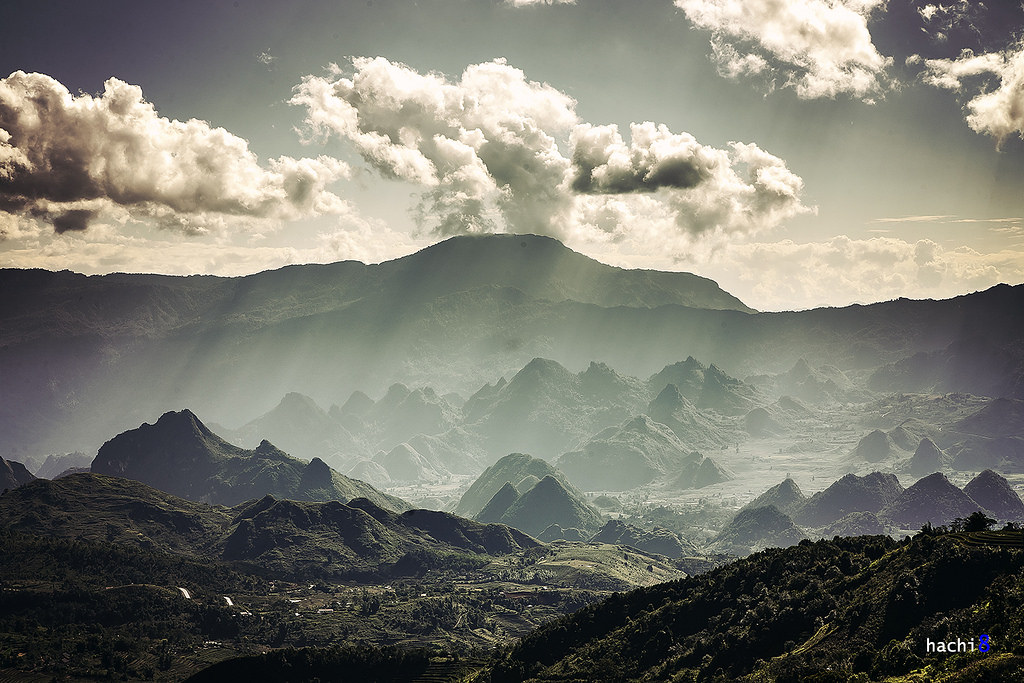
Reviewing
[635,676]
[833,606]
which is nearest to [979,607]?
[833,606]

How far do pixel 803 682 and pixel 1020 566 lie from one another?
44.2 metres

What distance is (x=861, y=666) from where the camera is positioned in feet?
471

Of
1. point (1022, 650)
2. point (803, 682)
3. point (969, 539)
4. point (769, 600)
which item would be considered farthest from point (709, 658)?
point (1022, 650)

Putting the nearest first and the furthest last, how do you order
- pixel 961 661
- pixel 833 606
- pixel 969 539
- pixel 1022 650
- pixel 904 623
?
pixel 1022 650 < pixel 961 661 < pixel 904 623 < pixel 969 539 < pixel 833 606

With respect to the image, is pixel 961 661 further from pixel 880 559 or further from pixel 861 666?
pixel 880 559

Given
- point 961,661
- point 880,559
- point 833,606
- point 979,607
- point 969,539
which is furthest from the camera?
point 880,559

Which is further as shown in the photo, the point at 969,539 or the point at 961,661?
the point at 969,539

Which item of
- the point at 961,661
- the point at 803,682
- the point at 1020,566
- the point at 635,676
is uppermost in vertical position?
the point at 1020,566

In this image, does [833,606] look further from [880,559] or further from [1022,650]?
[1022,650]

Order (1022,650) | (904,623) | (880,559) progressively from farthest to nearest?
(880,559)
(904,623)
(1022,650)

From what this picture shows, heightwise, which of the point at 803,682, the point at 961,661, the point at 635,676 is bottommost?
the point at 635,676

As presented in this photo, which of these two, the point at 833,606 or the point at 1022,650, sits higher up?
the point at 1022,650

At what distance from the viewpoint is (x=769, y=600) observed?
193 metres

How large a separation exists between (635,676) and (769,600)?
37465 mm
